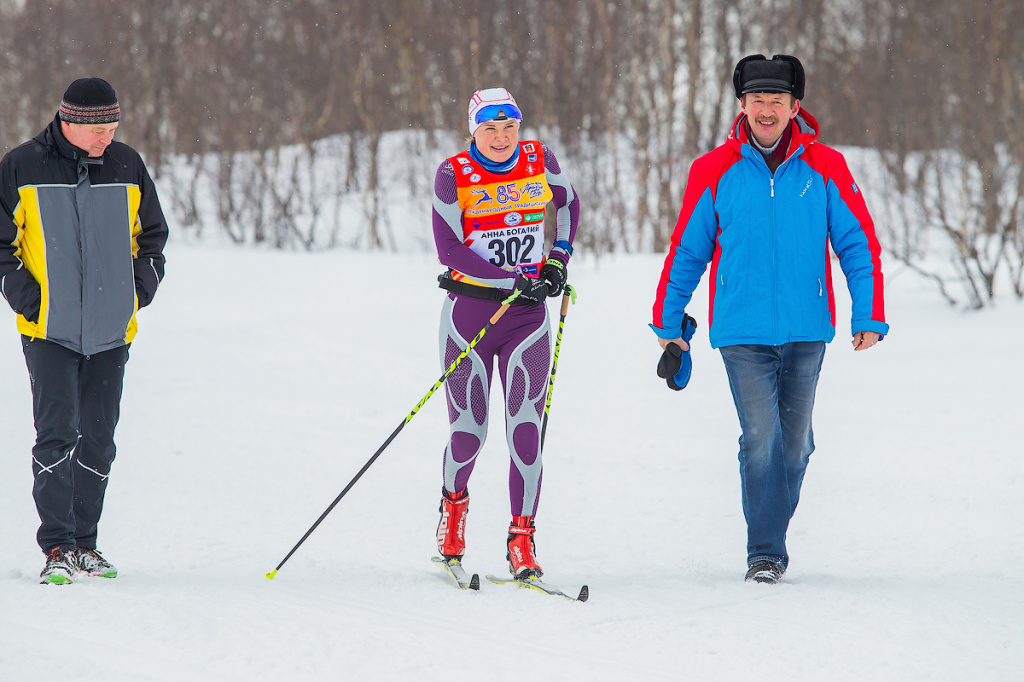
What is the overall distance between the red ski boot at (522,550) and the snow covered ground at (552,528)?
0.12 metres

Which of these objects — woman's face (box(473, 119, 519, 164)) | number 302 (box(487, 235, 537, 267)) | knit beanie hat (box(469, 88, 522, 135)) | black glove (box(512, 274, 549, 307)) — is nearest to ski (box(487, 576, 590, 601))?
black glove (box(512, 274, 549, 307))

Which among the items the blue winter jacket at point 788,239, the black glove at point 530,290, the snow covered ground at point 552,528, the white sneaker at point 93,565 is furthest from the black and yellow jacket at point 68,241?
the blue winter jacket at point 788,239

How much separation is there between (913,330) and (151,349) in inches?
285

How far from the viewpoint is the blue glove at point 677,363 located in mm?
3781

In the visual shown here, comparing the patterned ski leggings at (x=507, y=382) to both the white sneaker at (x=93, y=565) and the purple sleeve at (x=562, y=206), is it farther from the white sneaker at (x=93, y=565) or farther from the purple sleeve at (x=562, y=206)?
the white sneaker at (x=93, y=565)

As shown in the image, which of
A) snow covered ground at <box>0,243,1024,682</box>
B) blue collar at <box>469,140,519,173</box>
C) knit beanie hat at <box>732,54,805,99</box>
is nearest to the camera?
snow covered ground at <box>0,243,1024,682</box>

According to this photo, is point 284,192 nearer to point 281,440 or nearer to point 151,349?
point 151,349

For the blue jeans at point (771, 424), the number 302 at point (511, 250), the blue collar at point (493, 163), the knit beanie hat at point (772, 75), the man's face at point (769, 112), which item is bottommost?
the blue jeans at point (771, 424)

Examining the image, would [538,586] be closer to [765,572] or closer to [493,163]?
[765,572]

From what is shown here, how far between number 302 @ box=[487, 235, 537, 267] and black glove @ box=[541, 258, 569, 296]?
9cm

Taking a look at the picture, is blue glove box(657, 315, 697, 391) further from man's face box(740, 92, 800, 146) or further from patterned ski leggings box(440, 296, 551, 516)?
man's face box(740, 92, 800, 146)

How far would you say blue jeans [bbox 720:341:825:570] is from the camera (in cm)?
364

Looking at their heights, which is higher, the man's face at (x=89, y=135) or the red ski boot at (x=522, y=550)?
the man's face at (x=89, y=135)

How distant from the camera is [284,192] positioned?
1945 centimetres
